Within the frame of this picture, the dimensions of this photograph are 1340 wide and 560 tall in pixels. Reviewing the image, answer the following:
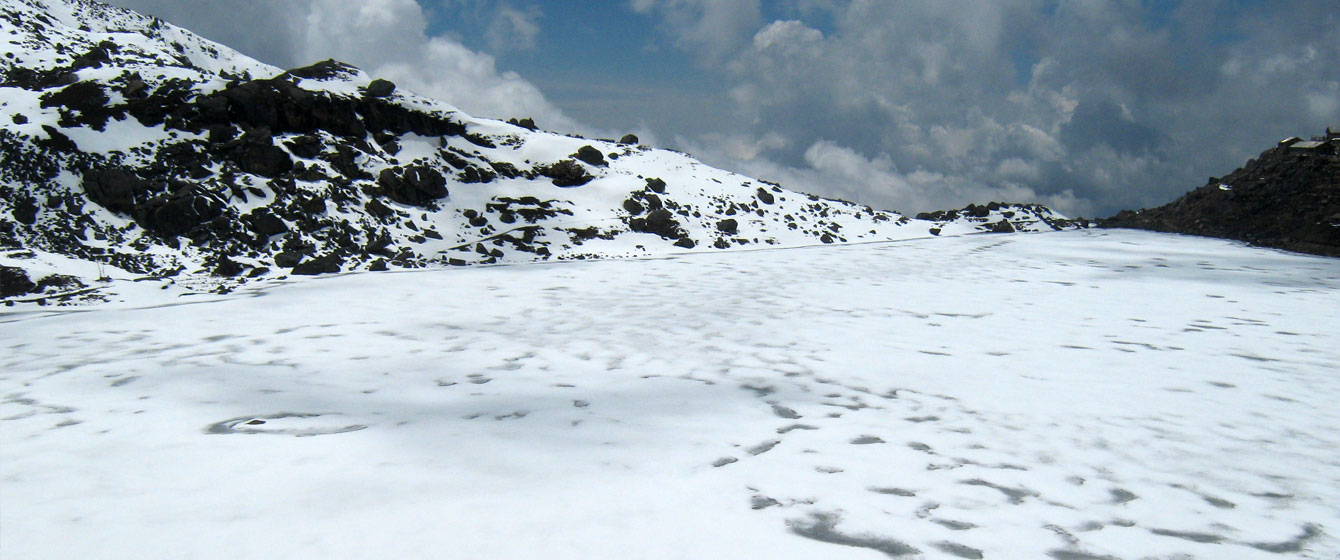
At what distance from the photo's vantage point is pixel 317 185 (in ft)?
74.7

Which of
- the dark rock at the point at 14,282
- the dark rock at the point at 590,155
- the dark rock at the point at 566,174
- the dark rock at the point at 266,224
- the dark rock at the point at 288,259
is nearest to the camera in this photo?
the dark rock at the point at 14,282

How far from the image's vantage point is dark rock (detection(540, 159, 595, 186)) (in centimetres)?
3052

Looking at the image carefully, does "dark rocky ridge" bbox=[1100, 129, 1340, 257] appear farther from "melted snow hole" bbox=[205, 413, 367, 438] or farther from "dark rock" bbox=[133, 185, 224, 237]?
"dark rock" bbox=[133, 185, 224, 237]

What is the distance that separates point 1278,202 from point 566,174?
23261mm

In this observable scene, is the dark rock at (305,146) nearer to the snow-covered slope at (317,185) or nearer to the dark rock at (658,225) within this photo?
the snow-covered slope at (317,185)

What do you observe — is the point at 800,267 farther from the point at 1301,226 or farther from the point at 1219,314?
the point at 1301,226

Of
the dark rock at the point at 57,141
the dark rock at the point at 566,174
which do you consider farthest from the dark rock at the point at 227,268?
the dark rock at the point at 566,174

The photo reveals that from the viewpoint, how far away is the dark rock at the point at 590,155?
32.7 meters

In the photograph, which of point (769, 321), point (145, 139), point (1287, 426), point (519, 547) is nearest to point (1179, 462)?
point (1287, 426)

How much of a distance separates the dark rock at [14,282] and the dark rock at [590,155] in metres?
21.7

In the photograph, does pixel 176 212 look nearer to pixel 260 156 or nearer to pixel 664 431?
pixel 260 156

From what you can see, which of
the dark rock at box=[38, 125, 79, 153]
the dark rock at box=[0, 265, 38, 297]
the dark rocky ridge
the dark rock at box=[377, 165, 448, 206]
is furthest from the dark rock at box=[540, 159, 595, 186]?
the dark rocky ridge

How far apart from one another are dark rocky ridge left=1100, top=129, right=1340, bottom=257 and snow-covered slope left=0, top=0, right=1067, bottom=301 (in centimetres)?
1449

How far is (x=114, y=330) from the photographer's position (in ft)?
18.4
